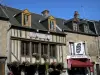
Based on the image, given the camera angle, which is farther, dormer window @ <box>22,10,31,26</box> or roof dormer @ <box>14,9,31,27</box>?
dormer window @ <box>22,10,31,26</box>

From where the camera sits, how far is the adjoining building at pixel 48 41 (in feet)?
64.6

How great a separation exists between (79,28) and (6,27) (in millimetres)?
9792

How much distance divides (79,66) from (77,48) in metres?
1.97

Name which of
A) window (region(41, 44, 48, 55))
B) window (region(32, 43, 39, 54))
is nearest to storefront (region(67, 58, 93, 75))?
window (region(41, 44, 48, 55))

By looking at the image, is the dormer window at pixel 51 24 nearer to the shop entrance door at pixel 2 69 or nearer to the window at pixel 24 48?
the window at pixel 24 48

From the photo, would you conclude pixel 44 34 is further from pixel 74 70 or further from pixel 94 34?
pixel 94 34

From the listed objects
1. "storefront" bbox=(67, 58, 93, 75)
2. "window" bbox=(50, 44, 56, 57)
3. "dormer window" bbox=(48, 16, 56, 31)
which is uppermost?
"dormer window" bbox=(48, 16, 56, 31)

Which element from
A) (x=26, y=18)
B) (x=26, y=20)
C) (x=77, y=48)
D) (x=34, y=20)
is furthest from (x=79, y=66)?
(x=26, y=18)

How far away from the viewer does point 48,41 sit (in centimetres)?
2217

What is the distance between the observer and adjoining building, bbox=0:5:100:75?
1970 cm

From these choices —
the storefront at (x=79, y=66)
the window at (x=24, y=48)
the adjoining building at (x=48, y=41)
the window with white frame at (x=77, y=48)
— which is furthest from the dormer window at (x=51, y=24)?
the storefront at (x=79, y=66)

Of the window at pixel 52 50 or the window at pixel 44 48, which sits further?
the window at pixel 52 50

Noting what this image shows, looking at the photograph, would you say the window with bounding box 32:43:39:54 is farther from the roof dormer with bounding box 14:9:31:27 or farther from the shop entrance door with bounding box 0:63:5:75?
the shop entrance door with bounding box 0:63:5:75

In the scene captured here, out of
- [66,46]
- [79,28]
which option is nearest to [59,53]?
[66,46]
